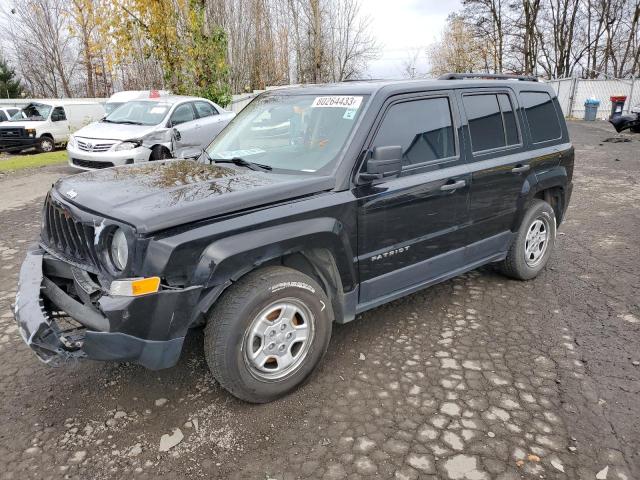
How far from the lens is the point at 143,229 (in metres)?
2.45

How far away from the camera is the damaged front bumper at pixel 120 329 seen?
8.14 ft

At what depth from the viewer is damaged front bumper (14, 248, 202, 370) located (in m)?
2.48

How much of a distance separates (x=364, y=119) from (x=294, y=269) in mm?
1136

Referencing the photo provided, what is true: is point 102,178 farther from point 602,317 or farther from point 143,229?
point 602,317

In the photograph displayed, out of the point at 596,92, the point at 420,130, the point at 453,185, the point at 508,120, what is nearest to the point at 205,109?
the point at 508,120

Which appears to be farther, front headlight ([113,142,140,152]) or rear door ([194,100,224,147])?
rear door ([194,100,224,147])

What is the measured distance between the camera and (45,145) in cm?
1709

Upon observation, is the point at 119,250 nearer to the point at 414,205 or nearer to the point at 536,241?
the point at 414,205

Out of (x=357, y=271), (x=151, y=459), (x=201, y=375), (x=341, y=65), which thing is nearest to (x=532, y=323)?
(x=357, y=271)

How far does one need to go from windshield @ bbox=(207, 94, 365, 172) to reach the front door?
28cm

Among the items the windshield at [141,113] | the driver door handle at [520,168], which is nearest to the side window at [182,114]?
the windshield at [141,113]

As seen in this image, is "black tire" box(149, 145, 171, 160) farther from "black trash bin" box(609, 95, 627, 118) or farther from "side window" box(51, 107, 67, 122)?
"black trash bin" box(609, 95, 627, 118)

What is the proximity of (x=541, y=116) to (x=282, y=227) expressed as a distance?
320 cm

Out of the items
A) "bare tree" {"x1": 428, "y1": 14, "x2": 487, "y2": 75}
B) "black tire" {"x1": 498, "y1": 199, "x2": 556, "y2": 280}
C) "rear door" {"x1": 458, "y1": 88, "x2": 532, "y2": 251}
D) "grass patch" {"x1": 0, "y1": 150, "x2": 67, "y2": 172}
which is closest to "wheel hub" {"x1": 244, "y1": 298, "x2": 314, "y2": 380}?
"rear door" {"x1": 458, "y1": 88, "x2": 532, "y2": 251}
